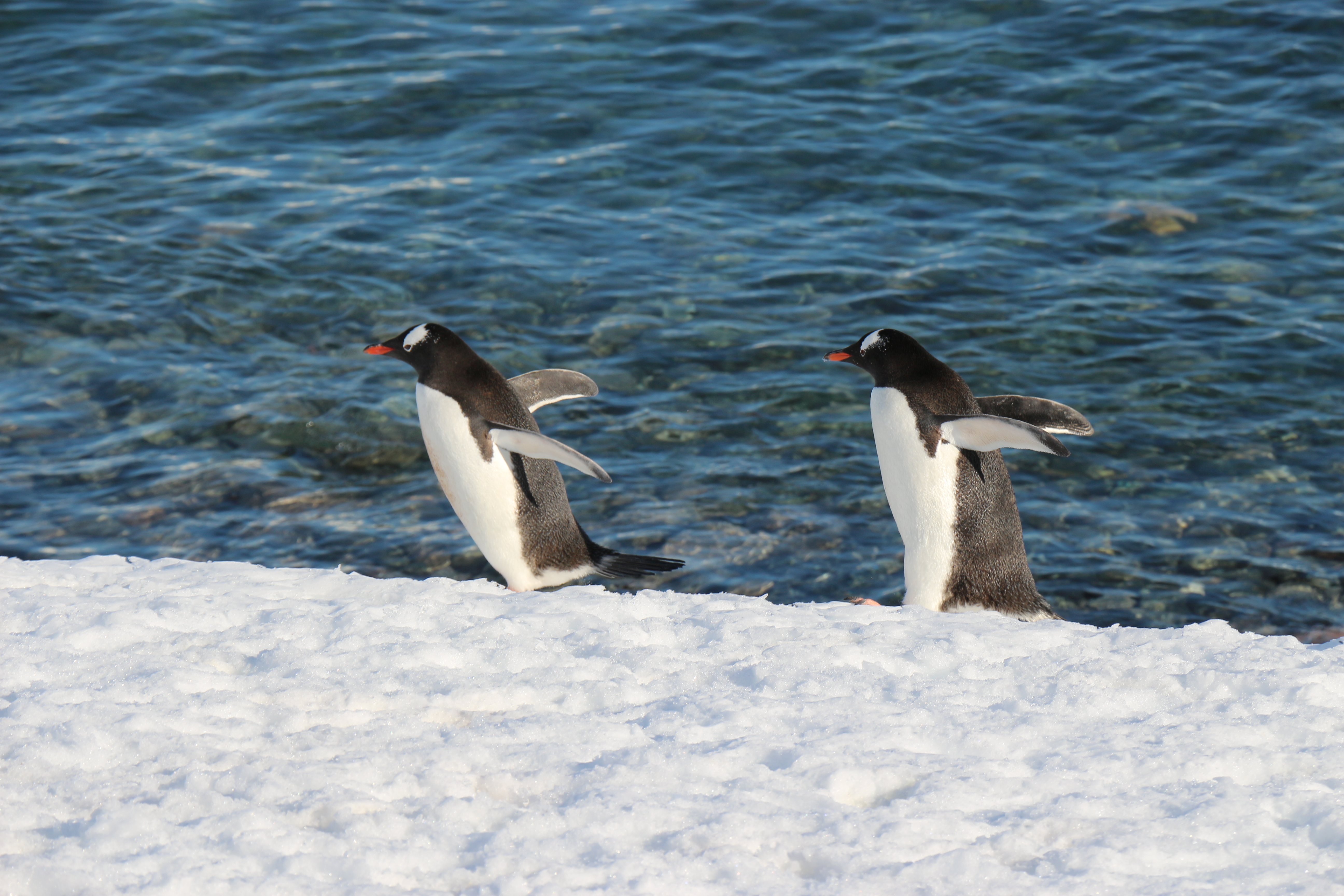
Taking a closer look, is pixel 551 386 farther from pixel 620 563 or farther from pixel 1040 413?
pixel 1040 413

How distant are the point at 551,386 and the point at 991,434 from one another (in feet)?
7.58

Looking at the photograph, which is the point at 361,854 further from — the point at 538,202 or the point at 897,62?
the point at 897,62

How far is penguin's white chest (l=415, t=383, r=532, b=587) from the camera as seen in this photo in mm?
6105

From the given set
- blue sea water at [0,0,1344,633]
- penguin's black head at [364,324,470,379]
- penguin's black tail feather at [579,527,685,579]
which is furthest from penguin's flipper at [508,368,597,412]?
blue sea water at [0,0,1344,633]

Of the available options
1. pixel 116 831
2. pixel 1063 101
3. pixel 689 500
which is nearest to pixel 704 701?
pixel 116 831

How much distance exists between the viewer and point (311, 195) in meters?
11.5

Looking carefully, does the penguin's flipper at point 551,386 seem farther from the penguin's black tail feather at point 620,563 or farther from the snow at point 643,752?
the snow at point 643,752

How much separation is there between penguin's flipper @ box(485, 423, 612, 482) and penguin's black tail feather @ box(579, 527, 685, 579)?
0.49 metres

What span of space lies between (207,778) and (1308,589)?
569cm

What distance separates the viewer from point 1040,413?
18.3ft

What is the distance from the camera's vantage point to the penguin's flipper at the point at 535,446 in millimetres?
5426

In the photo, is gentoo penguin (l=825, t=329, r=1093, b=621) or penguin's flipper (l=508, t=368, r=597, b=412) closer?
gentoo penguin (l=825, t=329, r=1093, b=621)

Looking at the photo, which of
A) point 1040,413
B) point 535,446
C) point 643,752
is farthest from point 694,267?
point 643,752

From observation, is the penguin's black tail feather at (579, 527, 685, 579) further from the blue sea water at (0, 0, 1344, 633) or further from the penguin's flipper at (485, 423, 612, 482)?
the blue sea water at (0, 0, 1344, 633)
